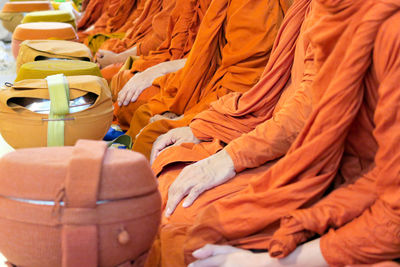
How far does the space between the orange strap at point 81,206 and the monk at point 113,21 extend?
3.69 m

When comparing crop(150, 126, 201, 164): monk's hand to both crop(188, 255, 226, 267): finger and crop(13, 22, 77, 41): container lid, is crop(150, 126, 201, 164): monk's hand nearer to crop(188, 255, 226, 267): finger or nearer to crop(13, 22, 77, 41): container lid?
crop(188, 255, 226, 267): finger

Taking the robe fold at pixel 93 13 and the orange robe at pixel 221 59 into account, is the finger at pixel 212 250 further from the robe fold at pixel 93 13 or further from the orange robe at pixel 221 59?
the robe fold at pixel 93 13

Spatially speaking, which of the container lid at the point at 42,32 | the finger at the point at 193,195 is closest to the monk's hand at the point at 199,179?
the finger at the point at 193,195

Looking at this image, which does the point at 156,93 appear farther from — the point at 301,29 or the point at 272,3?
the point at 301,29

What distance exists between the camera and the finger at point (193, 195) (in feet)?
4.79

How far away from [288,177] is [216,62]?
1282 mm

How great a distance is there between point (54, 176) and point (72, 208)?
6cm

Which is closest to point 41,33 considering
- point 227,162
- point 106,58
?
point 106,58

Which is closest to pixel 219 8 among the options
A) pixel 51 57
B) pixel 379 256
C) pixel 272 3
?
pixel 272 3

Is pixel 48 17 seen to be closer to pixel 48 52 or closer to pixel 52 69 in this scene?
pixel 48 52

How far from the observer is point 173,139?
6.61 feet

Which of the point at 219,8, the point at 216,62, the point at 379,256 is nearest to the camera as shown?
the point at 379,256

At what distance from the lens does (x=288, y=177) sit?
1.24 m

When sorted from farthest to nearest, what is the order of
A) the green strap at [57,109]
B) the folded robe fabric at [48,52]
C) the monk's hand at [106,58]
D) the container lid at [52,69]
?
the monk's hand at [106,58] → the folded robe fabric at [48,52] → the container lid at [52,69] → the green strap at [57,109]
